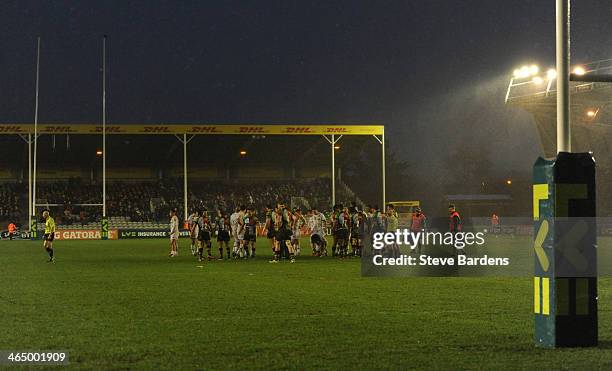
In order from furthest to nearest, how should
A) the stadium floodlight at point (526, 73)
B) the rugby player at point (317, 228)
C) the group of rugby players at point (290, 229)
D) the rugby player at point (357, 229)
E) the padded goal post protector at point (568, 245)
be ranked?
the rugby player at point (357, 229)
the rugby player at point (317, 228)
the group of rugby players at point (290, 229)
the stadium floodlight at point (526, 73)
the padded goal post protector at point (568, 245)

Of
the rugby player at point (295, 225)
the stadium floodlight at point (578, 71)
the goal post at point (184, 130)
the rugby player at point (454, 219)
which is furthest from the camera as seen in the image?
the goal post at point (184, 130)

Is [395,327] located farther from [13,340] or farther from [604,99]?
[604,99]

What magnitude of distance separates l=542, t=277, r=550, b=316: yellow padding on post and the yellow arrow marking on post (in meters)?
0.14

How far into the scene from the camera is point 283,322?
41.8ft

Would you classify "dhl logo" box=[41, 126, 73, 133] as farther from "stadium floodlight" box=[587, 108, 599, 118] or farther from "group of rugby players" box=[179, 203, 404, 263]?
"stadium floodlight" box=[587, 108, 599, 118]

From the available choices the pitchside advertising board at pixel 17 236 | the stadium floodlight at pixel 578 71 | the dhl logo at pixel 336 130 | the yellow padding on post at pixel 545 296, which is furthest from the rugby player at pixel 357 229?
the pitchside advertising board at pixel 17 236

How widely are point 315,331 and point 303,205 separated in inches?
2102

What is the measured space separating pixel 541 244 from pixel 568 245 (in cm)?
32

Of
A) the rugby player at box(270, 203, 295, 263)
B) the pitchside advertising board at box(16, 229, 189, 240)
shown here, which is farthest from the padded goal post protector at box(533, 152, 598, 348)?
the pitchside advertising board at box(16, 229, 189, 240)

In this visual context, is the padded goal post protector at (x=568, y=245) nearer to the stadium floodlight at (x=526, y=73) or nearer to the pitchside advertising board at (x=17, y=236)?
the stadium floodlight at (x=526, y=73)

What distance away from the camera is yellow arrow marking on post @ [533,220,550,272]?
984 cm

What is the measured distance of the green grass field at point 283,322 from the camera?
9.51 m

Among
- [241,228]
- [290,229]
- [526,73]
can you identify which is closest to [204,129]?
[241,228]

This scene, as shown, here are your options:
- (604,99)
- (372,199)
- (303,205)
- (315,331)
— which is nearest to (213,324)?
(315,331)
